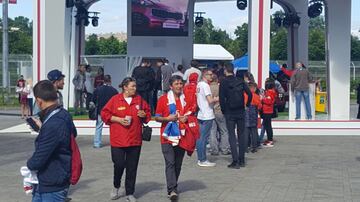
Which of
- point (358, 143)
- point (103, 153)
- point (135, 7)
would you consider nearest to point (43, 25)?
point (103, 153)

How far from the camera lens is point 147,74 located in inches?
812

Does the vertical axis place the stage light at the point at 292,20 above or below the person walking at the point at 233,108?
above

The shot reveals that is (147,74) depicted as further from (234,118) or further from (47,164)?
(47,164)

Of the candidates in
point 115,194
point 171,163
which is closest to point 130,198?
point 115,194

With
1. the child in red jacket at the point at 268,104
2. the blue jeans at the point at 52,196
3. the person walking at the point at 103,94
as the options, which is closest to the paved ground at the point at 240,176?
the child in red jacket at the point at 268,104

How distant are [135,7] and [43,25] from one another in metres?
12.3

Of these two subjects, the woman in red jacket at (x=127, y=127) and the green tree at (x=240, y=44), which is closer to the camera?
the woman in red jacket at (x=127, y=127)

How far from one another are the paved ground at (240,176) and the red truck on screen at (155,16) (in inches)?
584

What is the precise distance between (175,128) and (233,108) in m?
3.20

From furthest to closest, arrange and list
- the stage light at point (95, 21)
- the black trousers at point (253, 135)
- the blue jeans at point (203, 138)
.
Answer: the stage light at point (95, 21)
the black trousers at point (253, 135)
the blue jeans at point (203, 138)

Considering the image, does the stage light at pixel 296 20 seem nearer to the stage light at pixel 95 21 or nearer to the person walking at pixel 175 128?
the stage light at pixel 95 21

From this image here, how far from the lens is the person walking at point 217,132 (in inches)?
561

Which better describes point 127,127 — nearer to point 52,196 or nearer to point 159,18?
point 52,196

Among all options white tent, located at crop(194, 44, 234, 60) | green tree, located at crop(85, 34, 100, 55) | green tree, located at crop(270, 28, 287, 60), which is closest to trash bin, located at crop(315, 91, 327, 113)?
white tent, located at crop(194, 44, 234, 60)
